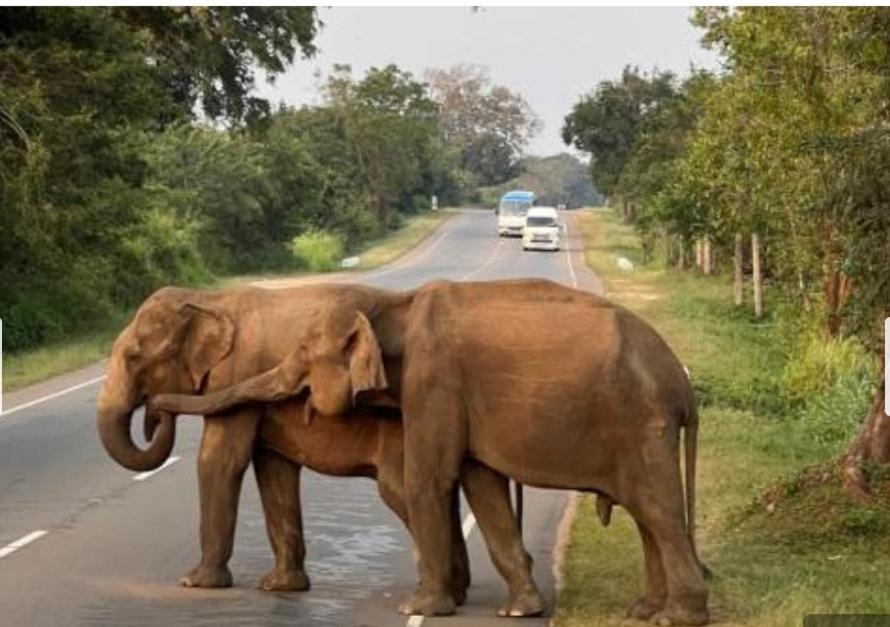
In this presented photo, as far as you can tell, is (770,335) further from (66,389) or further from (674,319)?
(66,389)

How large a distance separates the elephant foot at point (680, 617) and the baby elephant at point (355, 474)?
0.89m

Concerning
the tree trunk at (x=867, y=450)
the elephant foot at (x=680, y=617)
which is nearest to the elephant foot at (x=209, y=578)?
the elephant foot at (x=680, y=617)

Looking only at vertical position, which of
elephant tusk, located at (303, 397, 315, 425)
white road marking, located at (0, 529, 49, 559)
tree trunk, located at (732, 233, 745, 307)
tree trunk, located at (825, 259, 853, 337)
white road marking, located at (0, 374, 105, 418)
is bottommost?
tree trunk, located at (732, 233, 745, 307)

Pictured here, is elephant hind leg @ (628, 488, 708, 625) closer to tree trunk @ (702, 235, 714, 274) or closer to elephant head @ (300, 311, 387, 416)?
elephant head @ (300, 311, 387, 416)

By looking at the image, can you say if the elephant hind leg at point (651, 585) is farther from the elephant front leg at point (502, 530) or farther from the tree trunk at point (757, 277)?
the tree trunk at point (757, 277)

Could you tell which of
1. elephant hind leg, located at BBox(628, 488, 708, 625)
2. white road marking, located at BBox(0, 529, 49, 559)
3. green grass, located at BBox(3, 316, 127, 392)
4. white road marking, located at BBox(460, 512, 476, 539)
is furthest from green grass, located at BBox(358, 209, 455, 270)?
elephant hind leg, located at BBox(628, 488, 708, 625)

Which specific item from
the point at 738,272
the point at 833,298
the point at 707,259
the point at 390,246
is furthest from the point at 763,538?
the point at 390,246

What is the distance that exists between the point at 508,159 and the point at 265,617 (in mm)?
153604

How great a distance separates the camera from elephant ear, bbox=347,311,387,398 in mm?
12430

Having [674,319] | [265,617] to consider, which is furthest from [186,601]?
[674,319]

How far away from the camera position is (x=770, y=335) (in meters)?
39.9

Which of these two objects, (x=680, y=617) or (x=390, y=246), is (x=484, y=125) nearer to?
(x=390, y=246)

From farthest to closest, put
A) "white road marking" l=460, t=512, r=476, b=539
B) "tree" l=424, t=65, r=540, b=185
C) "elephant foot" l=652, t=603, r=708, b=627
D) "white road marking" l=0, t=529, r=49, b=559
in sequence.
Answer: "tree" l=424, t=65, r=540, b=185
"white road marking" l=460, t=512, r=476, b=539
"white road marking" l=0, t=529, r=49, b=559
"elephant foot" l=652, t=603, r=708, b=627

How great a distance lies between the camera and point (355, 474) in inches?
529
